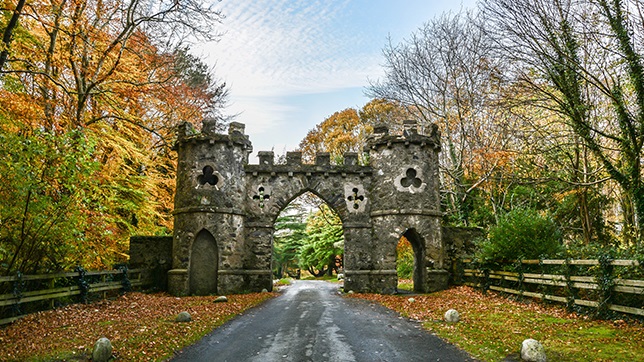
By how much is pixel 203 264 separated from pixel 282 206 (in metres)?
3.88

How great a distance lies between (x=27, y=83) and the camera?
41.5 feet

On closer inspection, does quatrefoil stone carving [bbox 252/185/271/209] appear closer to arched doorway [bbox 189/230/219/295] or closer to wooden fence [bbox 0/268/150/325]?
arched doorway [bbox 189/230/219/295]

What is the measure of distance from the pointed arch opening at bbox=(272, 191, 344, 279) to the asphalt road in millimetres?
14304

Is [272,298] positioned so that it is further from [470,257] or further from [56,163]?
[56,163]

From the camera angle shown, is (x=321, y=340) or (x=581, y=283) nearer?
(x=321, y=340)

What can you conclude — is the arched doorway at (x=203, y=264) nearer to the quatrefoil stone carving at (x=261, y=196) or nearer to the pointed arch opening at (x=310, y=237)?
the quatrefoil stone carving at (x=261, y=196)

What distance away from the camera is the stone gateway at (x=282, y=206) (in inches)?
639

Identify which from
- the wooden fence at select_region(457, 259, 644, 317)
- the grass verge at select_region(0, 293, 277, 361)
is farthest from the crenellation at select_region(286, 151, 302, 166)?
the wooden fence at select_region(457, 259, 644, 317)

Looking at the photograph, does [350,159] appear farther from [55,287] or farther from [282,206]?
[55,287]

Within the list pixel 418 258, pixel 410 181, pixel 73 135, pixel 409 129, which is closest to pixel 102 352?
pixel 73 135

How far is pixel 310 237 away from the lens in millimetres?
32062

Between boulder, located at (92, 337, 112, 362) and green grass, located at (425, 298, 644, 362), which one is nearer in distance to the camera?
boulder, located at (92, 337, 112, 362)

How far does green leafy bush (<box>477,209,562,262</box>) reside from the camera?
12305mm

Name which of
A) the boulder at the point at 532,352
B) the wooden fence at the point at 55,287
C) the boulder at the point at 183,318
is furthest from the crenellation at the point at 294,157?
the boulder at the point at 532,352
